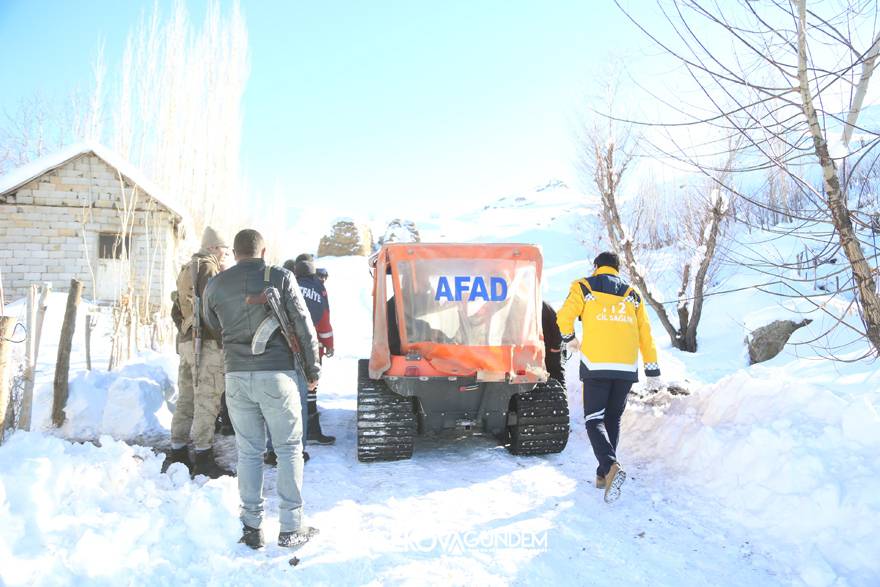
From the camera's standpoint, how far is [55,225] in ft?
51.2

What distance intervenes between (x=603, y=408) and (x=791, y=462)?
52.5 inches

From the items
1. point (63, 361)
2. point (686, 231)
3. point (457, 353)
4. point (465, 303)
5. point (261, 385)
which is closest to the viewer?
point (261, 385)

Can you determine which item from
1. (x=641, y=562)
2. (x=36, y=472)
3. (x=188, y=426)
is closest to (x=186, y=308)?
(x=188, y=426)

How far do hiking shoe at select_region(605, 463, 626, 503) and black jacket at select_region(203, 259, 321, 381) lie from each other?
7.72 ft

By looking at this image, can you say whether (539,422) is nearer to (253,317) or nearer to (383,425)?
(383,425)

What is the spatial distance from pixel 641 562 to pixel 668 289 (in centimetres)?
1783

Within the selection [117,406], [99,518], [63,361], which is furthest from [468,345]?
[63,361]

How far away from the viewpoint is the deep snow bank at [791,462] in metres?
3.38

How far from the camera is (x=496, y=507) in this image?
4.26 m

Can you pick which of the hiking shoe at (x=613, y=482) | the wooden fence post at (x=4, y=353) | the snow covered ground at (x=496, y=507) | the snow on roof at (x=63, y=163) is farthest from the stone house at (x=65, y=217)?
the hiking shoe at (x=613, y=482)

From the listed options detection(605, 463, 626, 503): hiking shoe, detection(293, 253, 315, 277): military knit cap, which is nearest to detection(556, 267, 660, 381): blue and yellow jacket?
detection(605, 463, 626, 503): hiking shoe

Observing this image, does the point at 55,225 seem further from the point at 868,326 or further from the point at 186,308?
the point at 868,326

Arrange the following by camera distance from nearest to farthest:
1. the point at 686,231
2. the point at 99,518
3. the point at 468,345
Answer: the point at 99,518 < the point at 468,345 < the point at 686,231

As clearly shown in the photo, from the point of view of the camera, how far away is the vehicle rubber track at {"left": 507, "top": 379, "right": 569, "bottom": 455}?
17.8 feet
